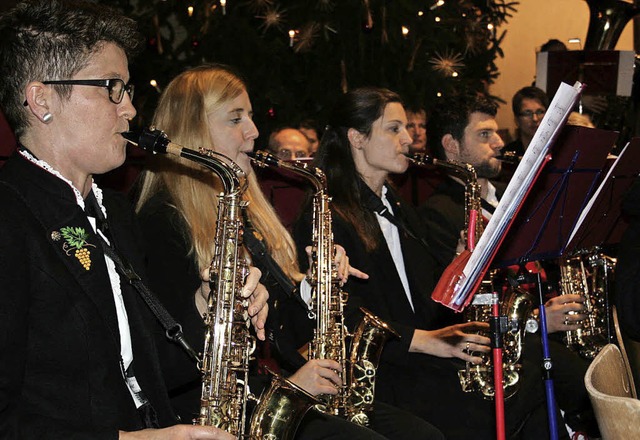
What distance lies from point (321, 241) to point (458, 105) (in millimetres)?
2134

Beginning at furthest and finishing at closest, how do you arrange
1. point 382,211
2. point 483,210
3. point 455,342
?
point 483,210, point 382,211, point 455,342

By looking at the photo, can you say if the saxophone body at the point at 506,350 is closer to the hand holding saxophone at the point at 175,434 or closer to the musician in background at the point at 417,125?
the hand holding saxophone at the point at 175,434

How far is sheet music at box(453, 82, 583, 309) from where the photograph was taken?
2.18 metres

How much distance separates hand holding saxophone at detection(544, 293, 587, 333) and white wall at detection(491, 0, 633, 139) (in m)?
6.52

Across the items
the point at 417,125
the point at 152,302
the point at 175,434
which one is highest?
the point at 417,125

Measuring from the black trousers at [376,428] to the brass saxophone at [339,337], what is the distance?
6cm

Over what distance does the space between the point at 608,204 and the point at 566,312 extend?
3.02 feet

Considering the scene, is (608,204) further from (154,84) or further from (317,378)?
(154,84)

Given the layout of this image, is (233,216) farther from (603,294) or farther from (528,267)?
(603,294)

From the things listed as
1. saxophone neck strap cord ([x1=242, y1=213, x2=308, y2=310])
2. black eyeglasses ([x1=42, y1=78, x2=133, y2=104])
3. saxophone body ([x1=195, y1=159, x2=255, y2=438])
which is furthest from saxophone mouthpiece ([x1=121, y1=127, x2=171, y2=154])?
saxophone neck strap cord ([x1=242, y1=213, x2=308, y2=310])

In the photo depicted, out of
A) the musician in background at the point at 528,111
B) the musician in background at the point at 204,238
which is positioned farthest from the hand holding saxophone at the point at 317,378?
the musician in background at the point at 528,111

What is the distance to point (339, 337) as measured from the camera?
3.45 meters

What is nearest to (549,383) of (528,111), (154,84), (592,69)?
(592,69)

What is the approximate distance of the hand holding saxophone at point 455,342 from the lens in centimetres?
362
